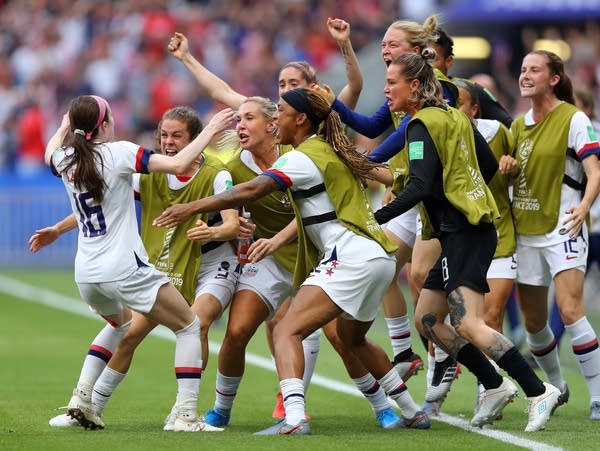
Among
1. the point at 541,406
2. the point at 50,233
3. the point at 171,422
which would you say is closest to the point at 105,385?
the point at 171,422

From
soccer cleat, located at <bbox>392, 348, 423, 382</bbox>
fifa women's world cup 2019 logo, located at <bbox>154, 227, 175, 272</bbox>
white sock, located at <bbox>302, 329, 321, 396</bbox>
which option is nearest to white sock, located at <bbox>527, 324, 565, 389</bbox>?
soccer cleat, located at <bbox>392, 348, 423, 382</bbox>

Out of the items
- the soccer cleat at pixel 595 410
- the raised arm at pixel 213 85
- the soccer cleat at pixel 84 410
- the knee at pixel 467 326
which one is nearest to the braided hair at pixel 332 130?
the knee at pixel 467 326

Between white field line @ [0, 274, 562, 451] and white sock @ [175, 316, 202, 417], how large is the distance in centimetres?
179

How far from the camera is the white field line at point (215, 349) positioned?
8186 millimetres

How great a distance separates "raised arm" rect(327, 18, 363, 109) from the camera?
374 inches

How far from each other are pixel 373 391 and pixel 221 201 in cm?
185

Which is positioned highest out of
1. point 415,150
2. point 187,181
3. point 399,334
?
point 415,150

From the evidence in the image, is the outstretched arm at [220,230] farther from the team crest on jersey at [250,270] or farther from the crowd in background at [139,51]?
the crowd in background at [139,51]

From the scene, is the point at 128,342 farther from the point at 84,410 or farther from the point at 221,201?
the point at 221,201

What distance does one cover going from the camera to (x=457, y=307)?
834 centimetres

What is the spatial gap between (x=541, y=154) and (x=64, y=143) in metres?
3.39

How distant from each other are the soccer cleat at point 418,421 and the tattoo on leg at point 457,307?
2.47 ft

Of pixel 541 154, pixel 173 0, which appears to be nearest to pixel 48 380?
pixel 541 154

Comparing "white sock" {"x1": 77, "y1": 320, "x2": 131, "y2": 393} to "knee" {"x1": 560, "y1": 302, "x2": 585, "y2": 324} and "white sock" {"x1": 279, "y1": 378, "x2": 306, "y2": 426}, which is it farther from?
"knee" {"x1": 560, "y1": 302, "x2": 585, "y2": 324}
